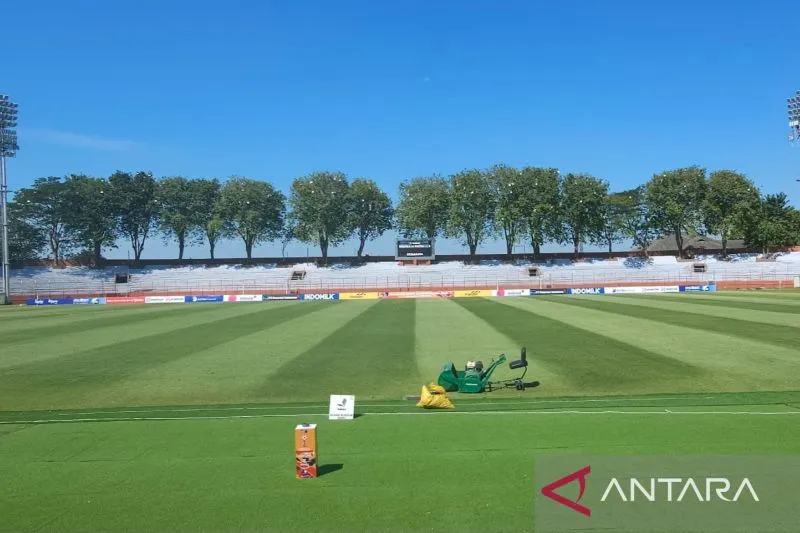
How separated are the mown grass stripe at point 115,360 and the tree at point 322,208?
57844 mm

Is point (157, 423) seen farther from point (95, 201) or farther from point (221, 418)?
point (95, 201)

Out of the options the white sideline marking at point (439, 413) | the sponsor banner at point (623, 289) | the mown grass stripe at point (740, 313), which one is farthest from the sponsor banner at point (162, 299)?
the white sideline marking at point (439, 413)

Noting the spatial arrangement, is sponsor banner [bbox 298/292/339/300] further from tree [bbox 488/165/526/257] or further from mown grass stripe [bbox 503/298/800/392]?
mown grass stripe [bbox 503/298/800/392]

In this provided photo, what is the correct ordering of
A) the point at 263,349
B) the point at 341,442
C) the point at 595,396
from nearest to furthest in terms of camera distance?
1. the point at 341,442
2. the point at 595,396
3. the point at 263,349

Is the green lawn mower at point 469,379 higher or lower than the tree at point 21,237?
lower

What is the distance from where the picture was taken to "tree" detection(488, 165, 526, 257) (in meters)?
83.0

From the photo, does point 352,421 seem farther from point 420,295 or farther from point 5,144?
point 5,144

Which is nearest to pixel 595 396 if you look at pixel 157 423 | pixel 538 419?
pixel 538 419

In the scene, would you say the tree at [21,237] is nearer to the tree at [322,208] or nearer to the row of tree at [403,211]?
the row of tree at [403,211]

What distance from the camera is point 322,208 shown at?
8494 centimetres

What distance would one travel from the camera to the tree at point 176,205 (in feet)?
284

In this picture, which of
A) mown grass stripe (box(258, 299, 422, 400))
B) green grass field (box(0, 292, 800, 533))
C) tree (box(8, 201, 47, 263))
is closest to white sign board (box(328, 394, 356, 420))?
green grass field (box(0, 292, 800, 533))

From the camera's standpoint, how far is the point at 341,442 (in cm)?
930

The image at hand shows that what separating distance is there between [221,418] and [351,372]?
18.8ft
